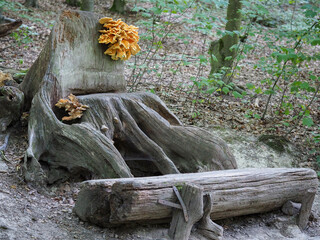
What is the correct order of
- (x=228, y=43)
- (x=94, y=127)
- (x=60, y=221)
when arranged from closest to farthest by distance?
(x=60, y=221), (x=94, y=127), (x=228, y=43)

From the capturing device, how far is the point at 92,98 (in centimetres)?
457

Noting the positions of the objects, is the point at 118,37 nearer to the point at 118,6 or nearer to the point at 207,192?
the point at 207,192

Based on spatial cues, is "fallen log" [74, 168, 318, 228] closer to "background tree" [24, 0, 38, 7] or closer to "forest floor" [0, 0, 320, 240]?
"forest floor" [0, 0, 320, 240]

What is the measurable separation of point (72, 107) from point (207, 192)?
6.71 feet

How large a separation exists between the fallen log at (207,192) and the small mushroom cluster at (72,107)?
3.97ft

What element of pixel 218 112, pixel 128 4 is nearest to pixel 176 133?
pixel 218 112

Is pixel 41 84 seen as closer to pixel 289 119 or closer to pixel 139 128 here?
pixel 139 128

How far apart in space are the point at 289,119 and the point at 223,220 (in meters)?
4.23

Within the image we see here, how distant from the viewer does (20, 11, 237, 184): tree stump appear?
4.00 metres

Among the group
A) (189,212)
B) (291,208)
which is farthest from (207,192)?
(291,208)

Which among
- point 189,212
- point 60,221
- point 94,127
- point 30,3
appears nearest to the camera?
point 189,212

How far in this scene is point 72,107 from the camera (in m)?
4.40

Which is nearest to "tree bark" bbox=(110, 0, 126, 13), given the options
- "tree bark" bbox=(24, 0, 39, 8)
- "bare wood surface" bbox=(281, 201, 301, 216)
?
"tree bark" bbox=(24, 0, 39, 8)

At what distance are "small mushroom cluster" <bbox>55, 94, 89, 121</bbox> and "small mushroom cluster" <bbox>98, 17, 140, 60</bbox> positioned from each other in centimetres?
99
